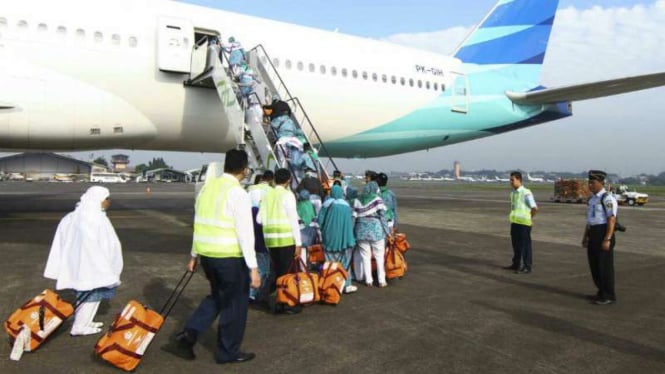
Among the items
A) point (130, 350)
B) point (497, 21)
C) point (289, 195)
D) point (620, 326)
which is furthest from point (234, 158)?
point (497, 21)

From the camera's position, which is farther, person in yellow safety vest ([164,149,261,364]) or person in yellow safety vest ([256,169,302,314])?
person in yellow safety vest ([256,169,302,314])

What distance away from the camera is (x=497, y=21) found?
20.8m

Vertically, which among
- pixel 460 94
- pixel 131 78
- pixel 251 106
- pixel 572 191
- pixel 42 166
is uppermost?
pixel 460 94

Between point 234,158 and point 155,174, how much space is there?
8514cm

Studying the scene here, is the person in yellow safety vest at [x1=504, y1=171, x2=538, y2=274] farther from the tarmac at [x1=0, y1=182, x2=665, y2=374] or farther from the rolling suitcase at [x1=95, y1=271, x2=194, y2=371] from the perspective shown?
the rolling suitcase at [x1=95, y1=271, x2=194, y2=371]

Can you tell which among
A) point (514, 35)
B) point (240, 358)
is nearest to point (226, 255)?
point (240, 358)

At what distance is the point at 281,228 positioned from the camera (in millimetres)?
5676

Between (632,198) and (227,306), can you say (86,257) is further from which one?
(632,198)

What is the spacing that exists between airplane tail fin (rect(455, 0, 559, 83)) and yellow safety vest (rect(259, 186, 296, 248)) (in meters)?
16.7

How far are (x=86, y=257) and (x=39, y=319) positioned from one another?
67 cm

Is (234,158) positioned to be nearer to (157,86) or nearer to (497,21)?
(157,86)

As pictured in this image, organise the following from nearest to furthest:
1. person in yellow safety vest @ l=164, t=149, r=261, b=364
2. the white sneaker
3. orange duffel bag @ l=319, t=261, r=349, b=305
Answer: person in yellow safety vest @ l=164, t=149, r=261, b=364
the white sneaker
orange duffel bag @ l=319, t=261, r=349, b=305

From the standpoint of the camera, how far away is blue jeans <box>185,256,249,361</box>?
4.10 meters

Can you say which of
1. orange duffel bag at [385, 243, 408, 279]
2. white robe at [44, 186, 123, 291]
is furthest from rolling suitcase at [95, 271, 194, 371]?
orange duffel bag at [385, 243, 408, 279]
